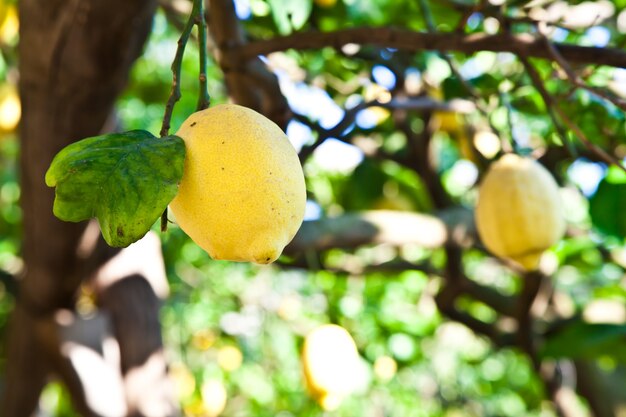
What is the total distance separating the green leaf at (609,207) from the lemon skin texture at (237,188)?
3.04ft

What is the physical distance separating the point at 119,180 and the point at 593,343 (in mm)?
1309

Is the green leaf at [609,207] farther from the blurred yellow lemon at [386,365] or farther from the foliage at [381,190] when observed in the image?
the blurred yellow lemon at [386,365]

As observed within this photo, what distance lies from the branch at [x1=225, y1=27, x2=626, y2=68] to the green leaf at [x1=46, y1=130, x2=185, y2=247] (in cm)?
43

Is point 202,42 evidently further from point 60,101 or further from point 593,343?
point 593,343

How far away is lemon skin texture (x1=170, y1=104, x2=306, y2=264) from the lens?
0.60 meters

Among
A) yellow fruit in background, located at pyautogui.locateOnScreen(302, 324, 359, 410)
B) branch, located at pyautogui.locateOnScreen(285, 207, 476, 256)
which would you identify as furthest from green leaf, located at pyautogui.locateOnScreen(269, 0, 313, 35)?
yellow fruit in background, located at pyautogui.locateOnScreen(302, 324, 359, 410)

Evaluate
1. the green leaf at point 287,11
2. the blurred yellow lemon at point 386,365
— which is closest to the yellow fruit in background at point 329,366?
the green leaf at point 287,11

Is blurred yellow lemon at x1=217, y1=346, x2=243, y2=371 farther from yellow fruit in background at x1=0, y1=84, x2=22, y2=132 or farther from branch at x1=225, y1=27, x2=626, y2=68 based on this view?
branch at x1=225, y1=27, x2=626, y2=68

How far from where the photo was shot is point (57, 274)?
1.82 m

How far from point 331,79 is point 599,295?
124 centimetres

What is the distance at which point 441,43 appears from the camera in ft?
3.08

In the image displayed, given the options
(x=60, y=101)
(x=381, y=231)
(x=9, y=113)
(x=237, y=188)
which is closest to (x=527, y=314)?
(x=381, y=231)

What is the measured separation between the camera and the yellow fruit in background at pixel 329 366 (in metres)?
1.60

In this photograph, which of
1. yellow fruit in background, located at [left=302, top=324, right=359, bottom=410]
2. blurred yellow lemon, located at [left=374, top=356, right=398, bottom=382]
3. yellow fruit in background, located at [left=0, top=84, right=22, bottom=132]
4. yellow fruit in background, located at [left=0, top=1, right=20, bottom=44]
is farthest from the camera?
blurred yellow lemon, located at [left=374, top=356, right=398, bottom=382]
